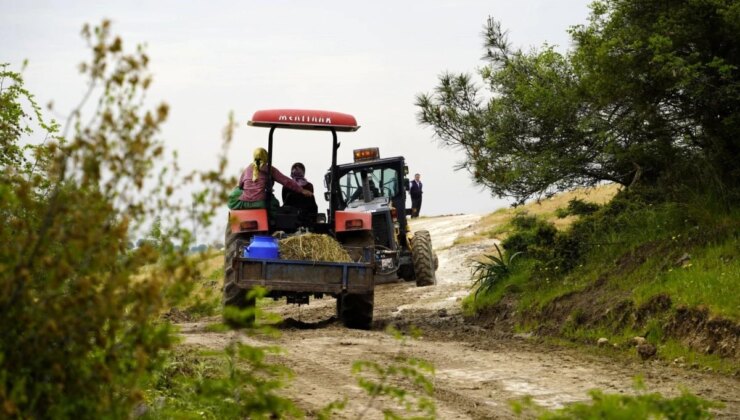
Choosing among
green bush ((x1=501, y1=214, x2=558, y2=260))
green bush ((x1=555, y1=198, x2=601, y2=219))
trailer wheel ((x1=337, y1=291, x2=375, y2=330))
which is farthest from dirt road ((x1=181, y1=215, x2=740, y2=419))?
green bush ((x1=555, y1=198, x2=601, y2=219))

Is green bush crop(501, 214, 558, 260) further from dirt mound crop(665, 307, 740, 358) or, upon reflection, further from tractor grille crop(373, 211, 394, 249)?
dirt mound crop(665, 307, 740, 358)

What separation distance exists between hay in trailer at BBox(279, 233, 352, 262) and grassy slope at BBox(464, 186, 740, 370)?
108 inches

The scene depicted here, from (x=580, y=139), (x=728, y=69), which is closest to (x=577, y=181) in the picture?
(x=580, y=139)

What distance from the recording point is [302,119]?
14539mm

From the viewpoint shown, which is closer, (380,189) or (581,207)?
(581,207)

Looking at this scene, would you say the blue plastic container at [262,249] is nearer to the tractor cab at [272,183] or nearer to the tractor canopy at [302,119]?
the tractor cab at [272,183]

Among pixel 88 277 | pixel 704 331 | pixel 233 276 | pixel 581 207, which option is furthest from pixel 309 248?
pixel 88 277

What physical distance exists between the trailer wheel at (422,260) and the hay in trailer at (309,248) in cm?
534

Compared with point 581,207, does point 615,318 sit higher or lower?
lower

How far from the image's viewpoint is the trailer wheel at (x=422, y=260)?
19578 millimetres

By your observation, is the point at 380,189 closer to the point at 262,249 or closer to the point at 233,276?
the point at 262,249

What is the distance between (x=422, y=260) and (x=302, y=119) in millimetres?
5758

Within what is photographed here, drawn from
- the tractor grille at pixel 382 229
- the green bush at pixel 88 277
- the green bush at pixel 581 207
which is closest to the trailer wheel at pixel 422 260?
the tractor grille at pixel 382 229

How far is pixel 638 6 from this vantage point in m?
13.8
